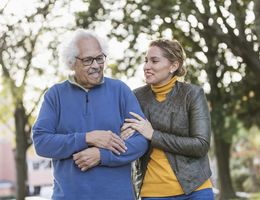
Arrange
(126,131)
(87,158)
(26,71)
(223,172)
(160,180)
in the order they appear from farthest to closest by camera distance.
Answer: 1. (223,172)
2. (26,71)
3. (160,180)
4. (126,131)
5. (87,158)

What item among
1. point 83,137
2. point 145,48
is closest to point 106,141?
point 83,137

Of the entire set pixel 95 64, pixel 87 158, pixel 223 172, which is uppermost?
pixel 95 64

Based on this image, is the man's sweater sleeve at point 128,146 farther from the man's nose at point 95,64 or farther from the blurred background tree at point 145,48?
the blurred background tree at point 145,48

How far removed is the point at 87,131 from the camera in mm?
3518

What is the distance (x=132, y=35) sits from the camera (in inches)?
580

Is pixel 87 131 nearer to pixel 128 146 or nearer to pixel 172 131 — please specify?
pixel 128 146

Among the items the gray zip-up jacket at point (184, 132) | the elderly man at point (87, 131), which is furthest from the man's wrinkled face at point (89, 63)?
the gray zip-up jacket at point (184, 132)

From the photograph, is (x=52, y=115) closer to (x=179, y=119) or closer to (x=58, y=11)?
(x=179, y=119)

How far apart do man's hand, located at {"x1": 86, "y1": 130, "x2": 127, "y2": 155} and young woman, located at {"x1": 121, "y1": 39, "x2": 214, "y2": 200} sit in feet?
0.97

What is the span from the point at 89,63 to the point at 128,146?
20.8 inches

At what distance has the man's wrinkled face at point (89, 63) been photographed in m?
3.59

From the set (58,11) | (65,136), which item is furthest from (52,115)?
(58,11)

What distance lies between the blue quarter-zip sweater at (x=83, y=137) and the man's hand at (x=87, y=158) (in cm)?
3

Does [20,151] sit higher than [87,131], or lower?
lower
